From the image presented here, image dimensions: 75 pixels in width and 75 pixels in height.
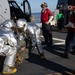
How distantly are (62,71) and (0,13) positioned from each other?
22.8 ft

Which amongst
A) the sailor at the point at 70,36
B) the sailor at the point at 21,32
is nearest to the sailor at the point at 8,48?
the sailor at the point at 21,32

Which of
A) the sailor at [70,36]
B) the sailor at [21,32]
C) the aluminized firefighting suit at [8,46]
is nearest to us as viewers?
the aluminized firefighting suit at [8,46]

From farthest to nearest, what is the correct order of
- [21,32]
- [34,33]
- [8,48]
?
[34,33] < [21,32] < [8,48]

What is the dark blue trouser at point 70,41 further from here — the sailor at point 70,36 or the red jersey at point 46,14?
the red jersey at point 46,14

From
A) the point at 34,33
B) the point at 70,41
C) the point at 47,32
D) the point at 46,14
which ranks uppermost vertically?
the point at 46,14

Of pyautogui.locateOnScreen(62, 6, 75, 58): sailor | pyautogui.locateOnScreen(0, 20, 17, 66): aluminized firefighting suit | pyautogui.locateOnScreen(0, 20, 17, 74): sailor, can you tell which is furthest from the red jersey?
pyautogui.locateOnScreen(0, 20, 17, 66): aluminized firefighting suit

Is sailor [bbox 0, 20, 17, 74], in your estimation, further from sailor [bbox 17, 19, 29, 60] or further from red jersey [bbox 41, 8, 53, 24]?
red jersey [bbox 41, 8, 53, 24]

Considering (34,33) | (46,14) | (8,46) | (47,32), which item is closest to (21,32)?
(34,33)

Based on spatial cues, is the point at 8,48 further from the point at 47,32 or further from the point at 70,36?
the point at 47,32

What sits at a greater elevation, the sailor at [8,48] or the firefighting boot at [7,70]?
the sailor at [8,48]

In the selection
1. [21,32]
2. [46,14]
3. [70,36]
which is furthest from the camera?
[46,14]

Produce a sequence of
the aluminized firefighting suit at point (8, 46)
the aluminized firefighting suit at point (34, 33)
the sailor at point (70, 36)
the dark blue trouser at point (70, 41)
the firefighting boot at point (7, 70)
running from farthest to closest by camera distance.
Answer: the dark blue trouser at point (70, 41) < the sailor at point (70, 36) < the aluminized firefighting suit at point (34, 33) < the firefighting boot at point (7, 70) < the aluminized firefighting suit at point (8, 46)

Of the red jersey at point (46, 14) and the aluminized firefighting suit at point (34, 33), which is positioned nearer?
the aluminized firefighting suit at point (34, 33)

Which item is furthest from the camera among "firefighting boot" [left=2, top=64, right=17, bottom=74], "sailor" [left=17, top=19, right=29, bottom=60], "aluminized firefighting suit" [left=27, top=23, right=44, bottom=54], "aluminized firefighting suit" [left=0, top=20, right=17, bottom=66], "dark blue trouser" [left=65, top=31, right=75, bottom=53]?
"dark blue trouser" [left=65, top=31, right=75, bottom=53]
